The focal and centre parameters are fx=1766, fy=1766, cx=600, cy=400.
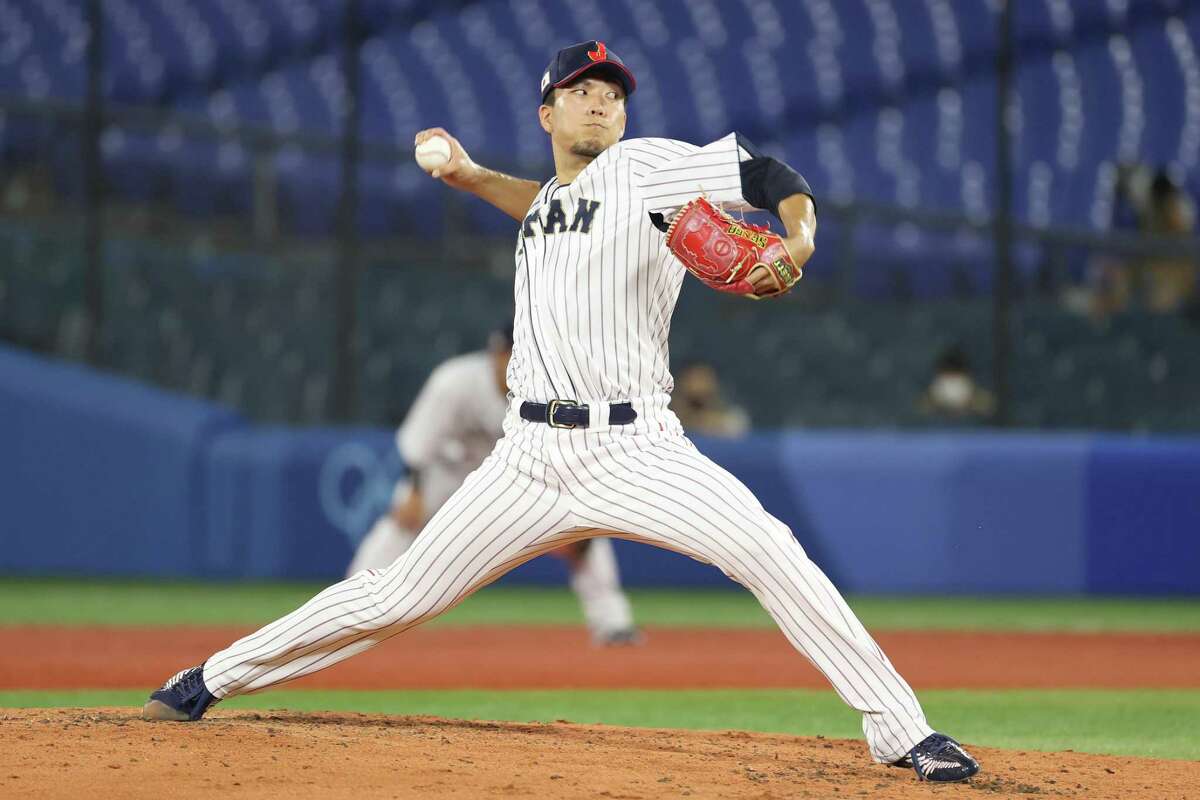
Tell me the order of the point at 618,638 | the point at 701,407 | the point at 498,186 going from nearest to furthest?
the point at 498,186 → the point at 618,638 → the point at 701,407

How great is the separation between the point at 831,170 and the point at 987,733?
34.7 ft

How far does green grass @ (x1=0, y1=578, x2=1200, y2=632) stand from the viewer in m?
9.46

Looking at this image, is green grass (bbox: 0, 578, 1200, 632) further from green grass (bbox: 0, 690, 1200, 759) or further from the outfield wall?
green grass (bbox: 0, 690, 1200, 759)

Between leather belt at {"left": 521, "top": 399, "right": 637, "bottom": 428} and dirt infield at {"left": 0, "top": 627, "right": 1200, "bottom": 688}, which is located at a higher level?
leather belt at {"left": 521, "top": 399, "right": 637, "bottom": 428}

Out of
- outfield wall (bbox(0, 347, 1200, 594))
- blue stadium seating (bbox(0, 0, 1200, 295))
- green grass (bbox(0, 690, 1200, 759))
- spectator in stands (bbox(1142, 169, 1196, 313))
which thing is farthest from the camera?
blue stadium seating (bbox(0, 0, 1200, 295))

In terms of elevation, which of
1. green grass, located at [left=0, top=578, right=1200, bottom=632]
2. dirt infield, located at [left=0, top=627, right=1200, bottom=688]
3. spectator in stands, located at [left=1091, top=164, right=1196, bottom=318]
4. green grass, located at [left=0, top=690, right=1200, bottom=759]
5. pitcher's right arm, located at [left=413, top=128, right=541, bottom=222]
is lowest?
green grass, located at [left=0, top=690, right=1200, bottom=759]

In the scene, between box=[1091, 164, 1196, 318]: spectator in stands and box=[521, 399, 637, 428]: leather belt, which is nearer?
box=[521, 399, 637, 428]: leather belt

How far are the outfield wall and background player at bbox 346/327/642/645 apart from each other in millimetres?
2633

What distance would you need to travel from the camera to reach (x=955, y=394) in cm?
1203

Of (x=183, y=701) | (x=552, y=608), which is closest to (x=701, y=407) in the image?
Answer: (x=552, y=608)

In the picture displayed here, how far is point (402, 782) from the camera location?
380 cm

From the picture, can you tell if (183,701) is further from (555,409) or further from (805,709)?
(805,709)

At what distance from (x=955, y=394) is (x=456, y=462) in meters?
4.56

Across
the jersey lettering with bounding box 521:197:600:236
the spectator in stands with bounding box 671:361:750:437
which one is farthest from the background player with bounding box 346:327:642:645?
the jersey lettering with bounding box 521:197:600:236
